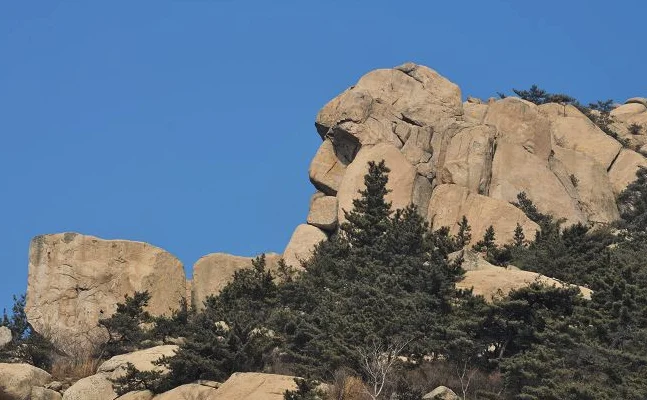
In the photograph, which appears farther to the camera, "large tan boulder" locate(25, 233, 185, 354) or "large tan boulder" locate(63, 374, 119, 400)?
"large tan boulder" locate(25, 233, 185, 354)

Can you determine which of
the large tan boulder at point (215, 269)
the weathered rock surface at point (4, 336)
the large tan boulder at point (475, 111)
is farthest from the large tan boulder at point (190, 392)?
the large tan boulder at point (475, 111)

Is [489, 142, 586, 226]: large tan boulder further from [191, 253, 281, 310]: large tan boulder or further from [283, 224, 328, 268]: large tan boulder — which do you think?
[191, 253, 281, 310]: large tan boulder

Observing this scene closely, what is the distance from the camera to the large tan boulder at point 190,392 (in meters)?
37.8

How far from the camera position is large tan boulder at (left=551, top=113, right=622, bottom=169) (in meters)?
65.6

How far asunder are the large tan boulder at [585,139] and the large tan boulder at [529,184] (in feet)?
18.6

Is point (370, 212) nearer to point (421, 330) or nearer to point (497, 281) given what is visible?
point (497, 281)

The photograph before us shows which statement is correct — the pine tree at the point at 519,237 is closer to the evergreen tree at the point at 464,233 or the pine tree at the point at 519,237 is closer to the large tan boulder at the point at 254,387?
the evergreen tree at the point at 464,233

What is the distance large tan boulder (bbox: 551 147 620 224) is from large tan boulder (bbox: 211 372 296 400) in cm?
2713

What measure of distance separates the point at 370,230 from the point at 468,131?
448 inches

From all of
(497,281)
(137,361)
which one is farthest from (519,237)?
(137,361)

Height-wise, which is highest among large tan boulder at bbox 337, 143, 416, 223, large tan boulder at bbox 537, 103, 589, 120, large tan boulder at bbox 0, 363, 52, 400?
large tan boulder at bbox 537, 103, 589, 120

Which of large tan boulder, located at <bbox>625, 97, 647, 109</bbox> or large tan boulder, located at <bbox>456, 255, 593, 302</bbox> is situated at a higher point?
large tan boulder, located at <bbox>625, 97, 647, 109</bbox>

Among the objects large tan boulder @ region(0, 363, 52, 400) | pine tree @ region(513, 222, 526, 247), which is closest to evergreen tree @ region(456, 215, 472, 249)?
pine tree @ region(513, 222, 526, 247)

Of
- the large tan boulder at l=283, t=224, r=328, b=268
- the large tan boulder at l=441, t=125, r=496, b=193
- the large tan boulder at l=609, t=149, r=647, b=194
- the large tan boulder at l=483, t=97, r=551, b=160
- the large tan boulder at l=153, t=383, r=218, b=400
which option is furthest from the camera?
the large tan boulder at l=609, t=149, r=647, b=194
